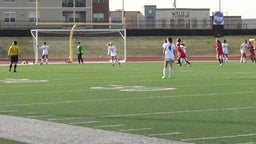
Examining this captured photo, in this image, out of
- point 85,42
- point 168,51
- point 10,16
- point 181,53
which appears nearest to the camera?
point 168,51

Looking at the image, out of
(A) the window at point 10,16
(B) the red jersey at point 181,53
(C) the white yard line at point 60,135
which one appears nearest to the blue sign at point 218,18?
(A) the window at point 10,16

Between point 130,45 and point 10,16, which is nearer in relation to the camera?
point 130,45

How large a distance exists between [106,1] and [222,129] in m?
78.2

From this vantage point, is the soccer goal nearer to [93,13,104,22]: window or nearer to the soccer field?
[93,13,104,22]: window

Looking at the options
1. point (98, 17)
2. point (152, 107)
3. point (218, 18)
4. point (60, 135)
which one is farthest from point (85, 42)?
point (60, 135)

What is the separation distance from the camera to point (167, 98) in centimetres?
1498

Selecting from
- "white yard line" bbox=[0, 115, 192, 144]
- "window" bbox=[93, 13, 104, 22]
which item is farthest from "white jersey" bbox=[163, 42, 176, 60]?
"window" bbox=[93, 13, 104, 22]

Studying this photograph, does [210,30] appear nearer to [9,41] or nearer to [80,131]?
[9,41]

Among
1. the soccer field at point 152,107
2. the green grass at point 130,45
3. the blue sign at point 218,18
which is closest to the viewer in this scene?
the soccer field at point 152,107

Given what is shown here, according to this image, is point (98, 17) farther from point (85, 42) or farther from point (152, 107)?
point (152, 107)

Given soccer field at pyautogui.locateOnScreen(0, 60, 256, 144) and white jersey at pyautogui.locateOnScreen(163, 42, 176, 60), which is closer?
soccer field at pyautogui.locateOnScreen(0, 60, 256, 144)

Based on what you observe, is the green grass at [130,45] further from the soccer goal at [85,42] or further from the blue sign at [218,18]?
the blue sign at [218,18]

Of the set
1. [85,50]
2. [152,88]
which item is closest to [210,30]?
[85,50]

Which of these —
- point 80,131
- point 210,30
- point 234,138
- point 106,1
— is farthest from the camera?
point 106,1
